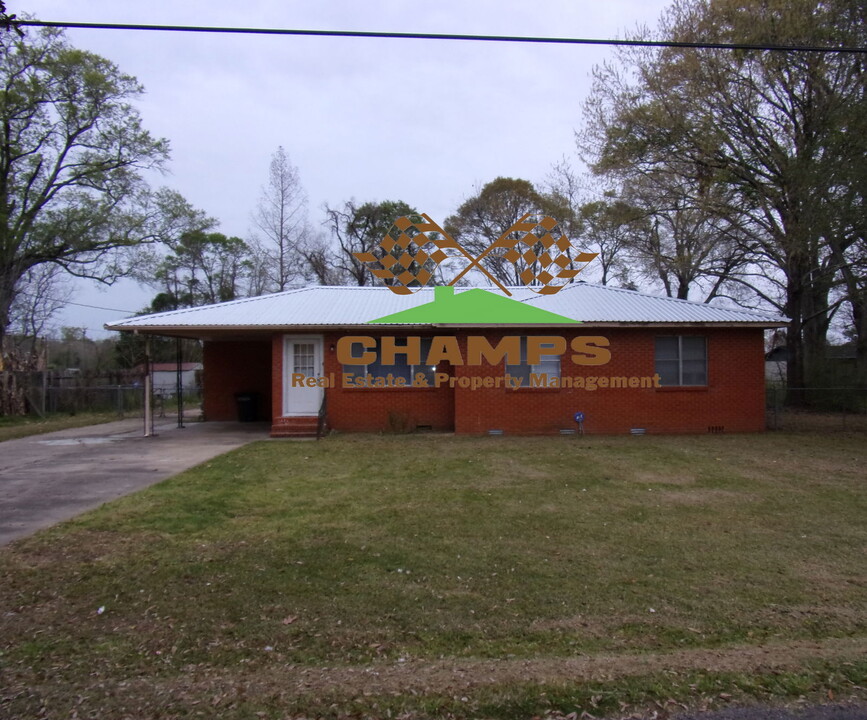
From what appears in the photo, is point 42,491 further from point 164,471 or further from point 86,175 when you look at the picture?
point 86,175

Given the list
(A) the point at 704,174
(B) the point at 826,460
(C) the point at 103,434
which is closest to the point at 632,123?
(A) the point at 704,174

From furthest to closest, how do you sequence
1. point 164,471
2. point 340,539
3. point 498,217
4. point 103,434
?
point 498,217 < point 103,434 < point 164,471 < point 340,539

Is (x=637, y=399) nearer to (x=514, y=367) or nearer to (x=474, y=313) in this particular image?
(x=514, y=367)

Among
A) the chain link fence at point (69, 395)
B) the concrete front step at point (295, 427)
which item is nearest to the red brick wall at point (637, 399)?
the concrete front step at point (295, 427)

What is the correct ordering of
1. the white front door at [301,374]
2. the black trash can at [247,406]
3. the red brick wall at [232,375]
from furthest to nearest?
the red brick wall at [232,375], the black trash can at [247,406], the white front door at [301,374]

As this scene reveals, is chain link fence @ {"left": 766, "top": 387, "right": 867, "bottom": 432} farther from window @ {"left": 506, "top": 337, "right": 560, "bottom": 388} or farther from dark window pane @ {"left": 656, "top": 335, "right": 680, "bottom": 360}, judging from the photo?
window @ {"left": 506, "top": 337, "right": 560, "bottom": 388}

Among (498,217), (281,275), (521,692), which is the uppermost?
(498,217)

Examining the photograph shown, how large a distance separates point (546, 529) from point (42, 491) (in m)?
7.04

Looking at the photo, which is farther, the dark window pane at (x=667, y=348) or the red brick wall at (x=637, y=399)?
the dark window pane at (x=667, y=348)

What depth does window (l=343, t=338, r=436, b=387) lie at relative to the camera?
15.8 m

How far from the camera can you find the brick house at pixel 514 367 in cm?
1513

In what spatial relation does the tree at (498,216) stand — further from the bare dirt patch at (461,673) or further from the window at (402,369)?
the bare dirt patch at (461,673)

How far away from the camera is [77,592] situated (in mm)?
5062

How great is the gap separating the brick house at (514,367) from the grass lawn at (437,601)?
6.16 meters
